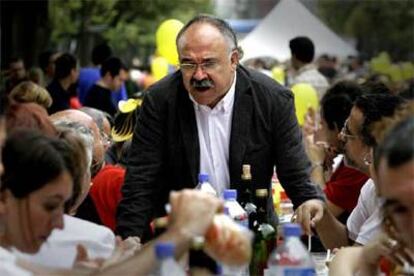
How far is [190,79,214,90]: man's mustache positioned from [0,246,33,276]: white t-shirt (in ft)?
5.65

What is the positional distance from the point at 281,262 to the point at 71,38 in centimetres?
2092

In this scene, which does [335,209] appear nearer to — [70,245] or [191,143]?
[191,143]

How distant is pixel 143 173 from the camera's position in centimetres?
467

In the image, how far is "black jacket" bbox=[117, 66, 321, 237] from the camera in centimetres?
467

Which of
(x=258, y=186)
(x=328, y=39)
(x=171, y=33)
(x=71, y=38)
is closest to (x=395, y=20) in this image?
(x=71, y=38)

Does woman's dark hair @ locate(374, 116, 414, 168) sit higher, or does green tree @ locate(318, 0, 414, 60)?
woman's dark hair @ locate(374, 116, 414, 168)

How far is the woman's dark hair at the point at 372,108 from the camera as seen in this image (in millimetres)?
4094

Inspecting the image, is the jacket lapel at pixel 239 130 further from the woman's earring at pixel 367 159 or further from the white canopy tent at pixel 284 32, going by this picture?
the white canopy tent at pixel 284 32

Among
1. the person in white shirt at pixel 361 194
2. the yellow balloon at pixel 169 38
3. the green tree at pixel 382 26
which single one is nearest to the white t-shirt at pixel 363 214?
the person in white shirt at pixel 361 194

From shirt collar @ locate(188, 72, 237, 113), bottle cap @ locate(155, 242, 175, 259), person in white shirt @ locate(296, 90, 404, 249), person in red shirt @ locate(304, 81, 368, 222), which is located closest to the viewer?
bottle cap @ locate(155, 242, 175, 259)

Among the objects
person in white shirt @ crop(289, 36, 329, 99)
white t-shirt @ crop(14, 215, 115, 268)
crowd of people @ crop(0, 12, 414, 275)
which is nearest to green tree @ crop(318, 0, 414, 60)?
person in white shirt @ crop(289, 36, 329, 99)

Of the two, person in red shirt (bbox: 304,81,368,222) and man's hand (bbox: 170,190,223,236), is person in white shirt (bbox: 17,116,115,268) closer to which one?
man's hand (bbox: 170,190,223,236)

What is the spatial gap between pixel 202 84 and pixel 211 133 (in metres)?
0.27

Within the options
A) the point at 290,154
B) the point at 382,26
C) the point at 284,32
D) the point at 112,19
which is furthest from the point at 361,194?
the point at 382,26
